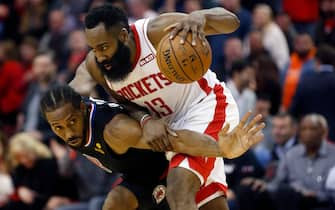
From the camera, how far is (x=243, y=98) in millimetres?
10414

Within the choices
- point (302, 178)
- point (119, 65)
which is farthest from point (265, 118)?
Answer: point (119, 65)

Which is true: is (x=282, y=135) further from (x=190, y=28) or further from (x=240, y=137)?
(x=190, y=28)

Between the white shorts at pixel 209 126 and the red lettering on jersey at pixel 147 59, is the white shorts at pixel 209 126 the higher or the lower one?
the lower one

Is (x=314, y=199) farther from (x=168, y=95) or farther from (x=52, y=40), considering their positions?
(x=52, y=40)

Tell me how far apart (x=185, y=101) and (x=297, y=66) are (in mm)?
4653

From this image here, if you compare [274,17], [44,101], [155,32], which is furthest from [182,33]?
[274,17]

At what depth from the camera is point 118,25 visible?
6.32 m

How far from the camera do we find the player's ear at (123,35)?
6.32 metres

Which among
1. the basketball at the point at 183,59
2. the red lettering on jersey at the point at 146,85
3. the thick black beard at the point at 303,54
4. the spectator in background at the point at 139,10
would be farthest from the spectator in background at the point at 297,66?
the basketball at the point at 183,59

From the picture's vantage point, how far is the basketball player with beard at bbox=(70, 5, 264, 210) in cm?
620

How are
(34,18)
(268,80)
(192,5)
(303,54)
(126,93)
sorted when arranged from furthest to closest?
(34,18)
(192,5)
(303,54)
(268,80)
(126,93)

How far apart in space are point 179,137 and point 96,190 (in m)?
3.90

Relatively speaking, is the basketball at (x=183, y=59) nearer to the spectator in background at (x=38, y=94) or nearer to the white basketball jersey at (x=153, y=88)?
the white basketball jersey at (x=153, y=88)

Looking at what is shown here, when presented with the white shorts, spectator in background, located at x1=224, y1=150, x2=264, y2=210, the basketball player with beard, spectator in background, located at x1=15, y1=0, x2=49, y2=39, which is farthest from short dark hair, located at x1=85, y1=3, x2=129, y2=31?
spectator in background, located at x1=15, y1=0, x2=49, y2=39
